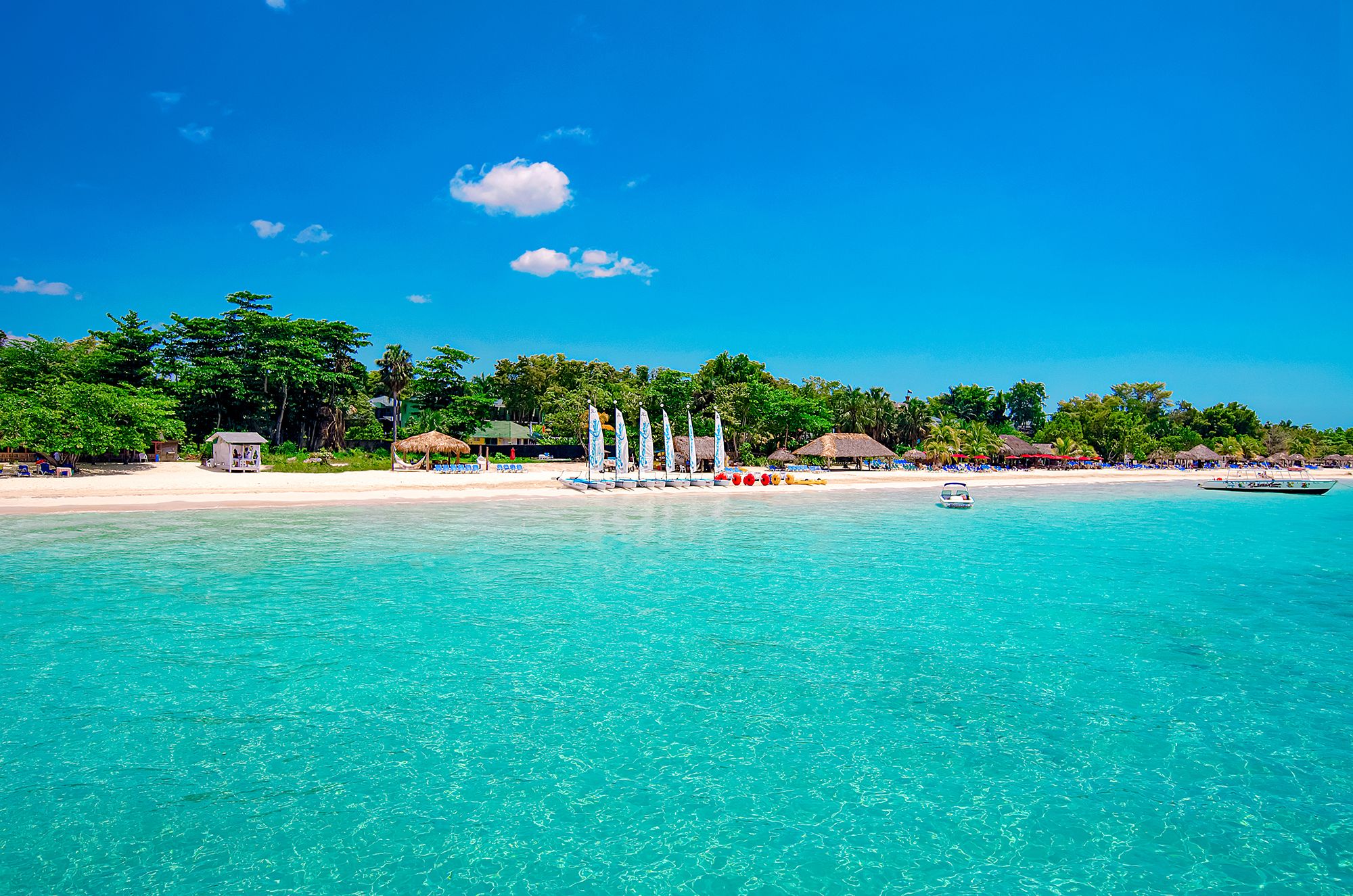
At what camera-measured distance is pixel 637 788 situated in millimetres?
6941

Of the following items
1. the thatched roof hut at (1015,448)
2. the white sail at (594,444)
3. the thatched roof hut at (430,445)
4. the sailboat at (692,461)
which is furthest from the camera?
the thatched roof hut at (1015,448)

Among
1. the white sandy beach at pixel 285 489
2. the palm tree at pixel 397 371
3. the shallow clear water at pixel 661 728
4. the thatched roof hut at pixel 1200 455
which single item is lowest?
the shallow clear water at pixel 661 728

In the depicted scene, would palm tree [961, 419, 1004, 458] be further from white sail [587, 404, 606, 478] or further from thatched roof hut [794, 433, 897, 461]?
white sail [587, 404, 606, 478]

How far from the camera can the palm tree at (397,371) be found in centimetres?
5147

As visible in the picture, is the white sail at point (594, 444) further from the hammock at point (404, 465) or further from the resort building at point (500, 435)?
the resort building at point (500, 435)

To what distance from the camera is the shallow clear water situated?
582cm

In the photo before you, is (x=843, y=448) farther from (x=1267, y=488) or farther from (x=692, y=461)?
(x=1267, y=488)

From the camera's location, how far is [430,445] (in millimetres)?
44344

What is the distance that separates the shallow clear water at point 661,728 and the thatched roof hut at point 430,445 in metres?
26.8

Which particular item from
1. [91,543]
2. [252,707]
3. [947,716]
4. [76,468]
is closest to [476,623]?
[252,707]

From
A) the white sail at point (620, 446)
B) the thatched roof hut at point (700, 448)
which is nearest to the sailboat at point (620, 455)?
the white sail at point (620, 446)

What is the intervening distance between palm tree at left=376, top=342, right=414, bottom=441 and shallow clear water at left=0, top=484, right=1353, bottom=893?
34.9m

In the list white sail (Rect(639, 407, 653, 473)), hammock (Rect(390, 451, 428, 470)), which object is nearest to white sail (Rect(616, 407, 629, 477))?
white sail (Rect(639, 407, 653, 473))

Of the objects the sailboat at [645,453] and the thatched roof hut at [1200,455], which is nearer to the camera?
the sailboat at [645,453]
